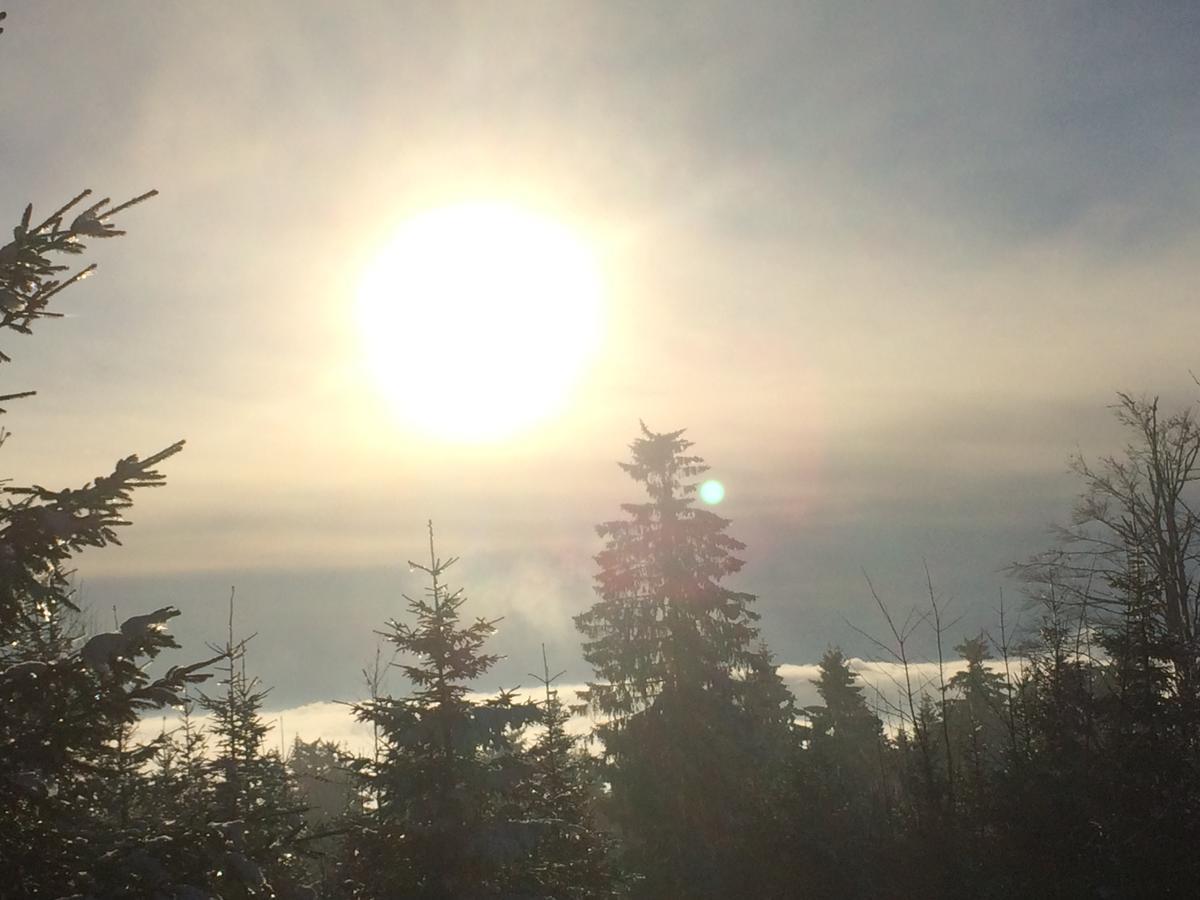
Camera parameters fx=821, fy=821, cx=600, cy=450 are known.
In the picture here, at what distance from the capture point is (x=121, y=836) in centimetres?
770

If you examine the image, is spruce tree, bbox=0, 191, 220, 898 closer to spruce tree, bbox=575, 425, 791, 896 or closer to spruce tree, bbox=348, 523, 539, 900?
spruce tree, bbox=348, 523, 539, 900

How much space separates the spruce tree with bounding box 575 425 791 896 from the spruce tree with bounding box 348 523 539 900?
13.2m

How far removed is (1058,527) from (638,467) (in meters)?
16.6

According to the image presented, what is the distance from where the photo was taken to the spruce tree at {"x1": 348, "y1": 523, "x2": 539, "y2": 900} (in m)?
14.7

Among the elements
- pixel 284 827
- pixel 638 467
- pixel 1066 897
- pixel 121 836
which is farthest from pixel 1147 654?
pixel 121 836

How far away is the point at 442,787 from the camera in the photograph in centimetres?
1527

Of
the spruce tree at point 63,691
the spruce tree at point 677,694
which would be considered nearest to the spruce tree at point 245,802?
the spruce tree at point 63,691

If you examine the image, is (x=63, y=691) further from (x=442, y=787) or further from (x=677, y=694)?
(x=677, y=694)

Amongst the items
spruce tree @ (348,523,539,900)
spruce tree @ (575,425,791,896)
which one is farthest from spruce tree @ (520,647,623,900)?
spruce tree @ (575,425,791,896)

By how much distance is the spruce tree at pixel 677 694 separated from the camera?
2769 cm

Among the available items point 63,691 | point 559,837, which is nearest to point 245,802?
point 559,837

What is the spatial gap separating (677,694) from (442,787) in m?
15.0

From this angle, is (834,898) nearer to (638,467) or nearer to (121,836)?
(638,467)

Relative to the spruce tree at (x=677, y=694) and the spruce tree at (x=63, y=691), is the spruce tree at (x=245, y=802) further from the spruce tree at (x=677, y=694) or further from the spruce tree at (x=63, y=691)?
the spruce tree at (x=677, y=694)
